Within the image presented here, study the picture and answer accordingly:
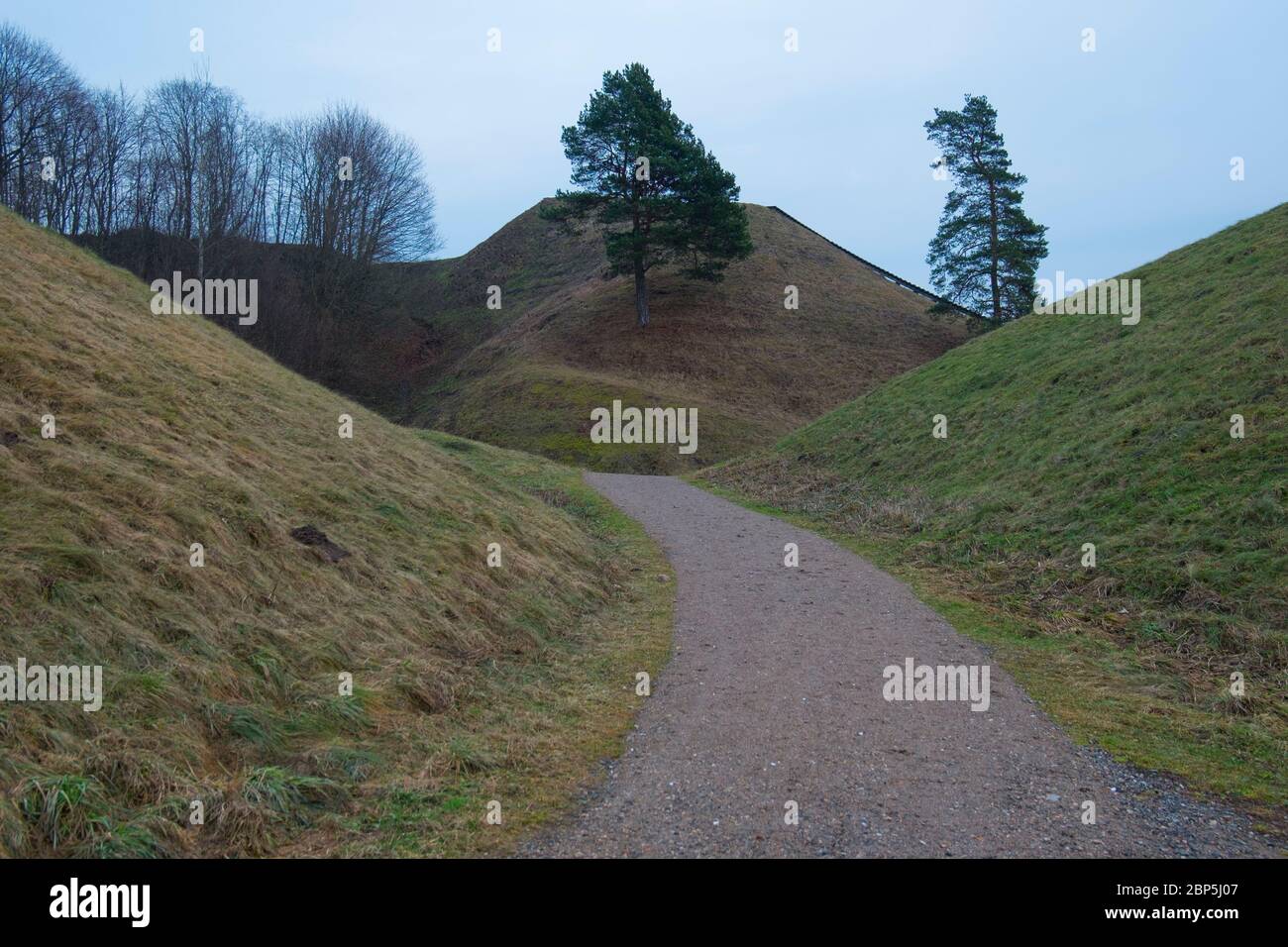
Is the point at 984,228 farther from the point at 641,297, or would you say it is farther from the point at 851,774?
the point at 851,774

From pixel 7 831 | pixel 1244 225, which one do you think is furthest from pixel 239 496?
pixel 1244 225

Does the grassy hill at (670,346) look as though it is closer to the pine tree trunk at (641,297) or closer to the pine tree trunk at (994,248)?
the pine tree trunk at (641,297)

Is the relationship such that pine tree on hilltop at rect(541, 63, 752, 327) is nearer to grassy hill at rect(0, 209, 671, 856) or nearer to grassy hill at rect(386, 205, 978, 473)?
grassy hill at rect(386, 205, 978, 473)

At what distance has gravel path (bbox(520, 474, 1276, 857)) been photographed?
470 centimetres

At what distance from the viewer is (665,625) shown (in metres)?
10.1

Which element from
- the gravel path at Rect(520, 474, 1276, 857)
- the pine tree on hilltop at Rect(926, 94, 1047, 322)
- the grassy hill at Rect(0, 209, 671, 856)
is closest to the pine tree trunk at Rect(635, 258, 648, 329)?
the pine tree on hilltop at Rect(926, 94, 1047, 322)

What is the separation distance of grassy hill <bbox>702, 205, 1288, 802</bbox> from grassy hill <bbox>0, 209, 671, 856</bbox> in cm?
451

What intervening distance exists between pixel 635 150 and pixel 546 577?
40753 millimetres

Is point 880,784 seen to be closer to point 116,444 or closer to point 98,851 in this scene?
point 98,851

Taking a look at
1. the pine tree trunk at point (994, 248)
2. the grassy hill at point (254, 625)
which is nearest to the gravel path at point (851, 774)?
the grassy hill at point (254, 625)

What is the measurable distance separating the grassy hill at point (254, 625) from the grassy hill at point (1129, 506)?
4506mm

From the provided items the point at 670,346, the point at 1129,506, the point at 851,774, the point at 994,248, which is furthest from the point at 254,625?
the point at 994,248

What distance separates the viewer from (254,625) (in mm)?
6598

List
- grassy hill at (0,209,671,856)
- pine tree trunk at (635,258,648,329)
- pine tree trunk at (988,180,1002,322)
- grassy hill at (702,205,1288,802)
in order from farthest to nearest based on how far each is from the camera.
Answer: pine tree trunk at (635,258,648,329) → pine tree trunk at (988,180,1002,322) → grassy hill at (702,205,1288,802) → grassy hill at (0,209,671,856)
